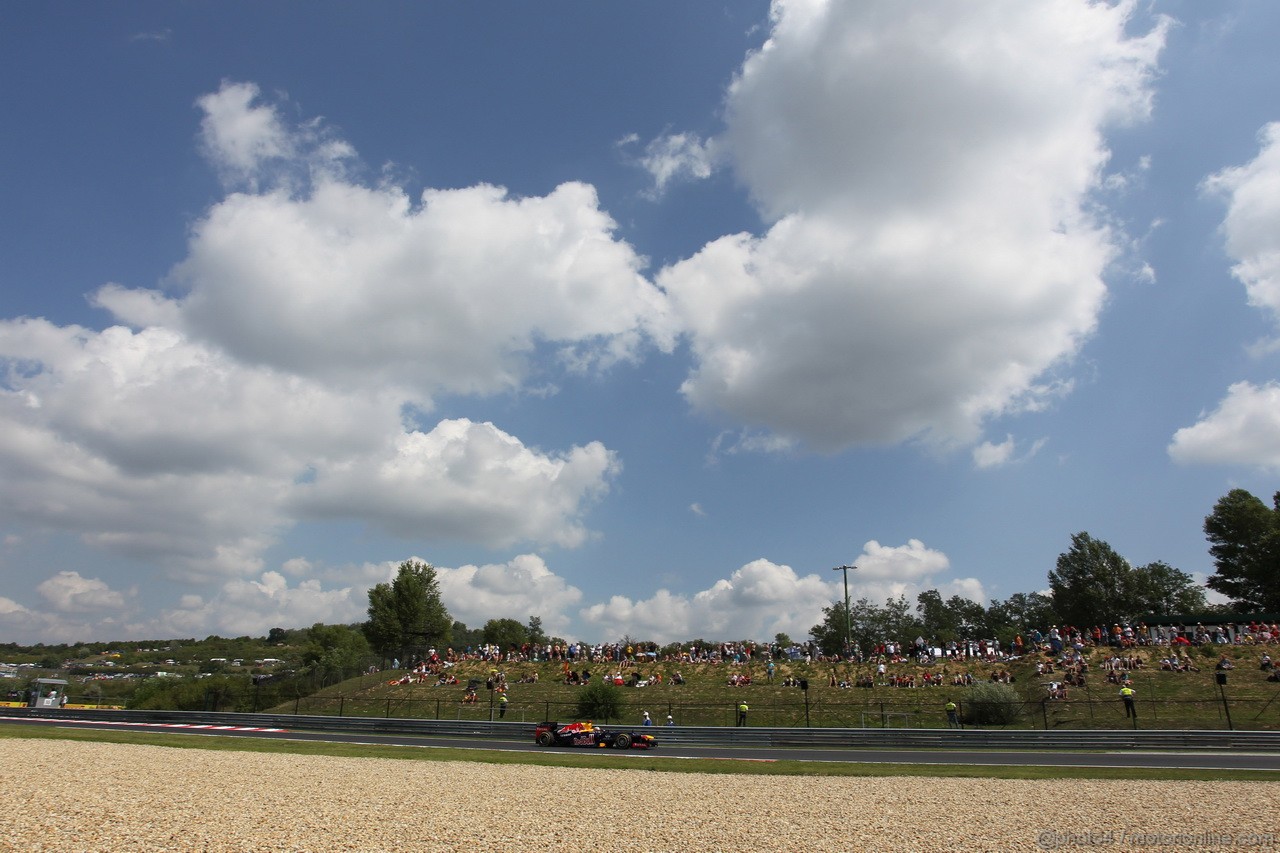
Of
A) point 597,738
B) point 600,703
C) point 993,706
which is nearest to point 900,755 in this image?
point 993,706

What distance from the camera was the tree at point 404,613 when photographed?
80.6 meters

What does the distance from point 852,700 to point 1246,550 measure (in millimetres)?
69945

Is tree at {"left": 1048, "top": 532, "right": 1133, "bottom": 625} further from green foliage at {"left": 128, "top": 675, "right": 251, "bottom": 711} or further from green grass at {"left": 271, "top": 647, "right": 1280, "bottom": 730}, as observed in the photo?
green foliage at {"left": 128, "top": 675, "right": 251, "bottom": 711}

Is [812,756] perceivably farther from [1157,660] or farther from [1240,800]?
[1157,660]

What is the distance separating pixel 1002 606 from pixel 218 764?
128672 millimetres

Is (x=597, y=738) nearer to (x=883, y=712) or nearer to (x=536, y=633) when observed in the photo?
(x=883, y=712)

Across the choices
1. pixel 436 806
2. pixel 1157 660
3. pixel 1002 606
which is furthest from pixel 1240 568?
pixel 436 806

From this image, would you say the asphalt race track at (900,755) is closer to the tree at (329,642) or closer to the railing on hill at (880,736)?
the railing on hill at (880,736)

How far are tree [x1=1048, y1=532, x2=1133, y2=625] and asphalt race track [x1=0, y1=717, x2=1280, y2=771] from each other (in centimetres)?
7096

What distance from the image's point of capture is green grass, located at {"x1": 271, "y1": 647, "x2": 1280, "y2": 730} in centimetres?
2969

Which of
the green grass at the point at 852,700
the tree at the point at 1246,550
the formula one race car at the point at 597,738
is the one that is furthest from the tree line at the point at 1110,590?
the formula one race car at the point at 597,738

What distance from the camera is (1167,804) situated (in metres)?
13.7

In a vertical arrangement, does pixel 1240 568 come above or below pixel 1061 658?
above

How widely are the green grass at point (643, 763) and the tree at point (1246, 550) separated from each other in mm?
71869
